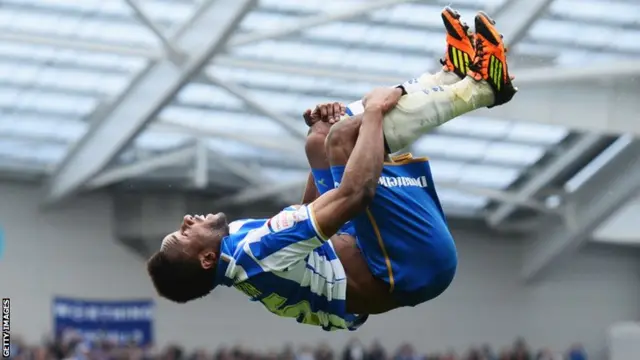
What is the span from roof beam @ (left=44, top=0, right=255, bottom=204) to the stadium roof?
36 millimetres

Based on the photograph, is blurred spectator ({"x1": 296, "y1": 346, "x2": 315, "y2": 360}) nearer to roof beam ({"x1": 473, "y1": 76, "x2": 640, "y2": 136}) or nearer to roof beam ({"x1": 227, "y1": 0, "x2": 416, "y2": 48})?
roof beam ({"x1": 473, "y1": 76, "x2": 640, "y2": 136})

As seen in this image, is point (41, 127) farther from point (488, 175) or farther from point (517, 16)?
point (488, 175)

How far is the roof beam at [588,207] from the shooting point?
2562 cm

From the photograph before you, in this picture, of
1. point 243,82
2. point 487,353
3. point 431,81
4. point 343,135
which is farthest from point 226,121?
point 343,135

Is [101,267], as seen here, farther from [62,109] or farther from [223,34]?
[223,34]

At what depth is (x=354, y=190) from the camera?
248 inches

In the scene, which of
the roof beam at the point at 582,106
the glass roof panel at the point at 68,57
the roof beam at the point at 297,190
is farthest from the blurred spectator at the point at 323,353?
the glass roof panel at the point at 68,57

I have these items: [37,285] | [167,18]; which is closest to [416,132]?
[167,18]

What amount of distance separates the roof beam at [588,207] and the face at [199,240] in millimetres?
19149

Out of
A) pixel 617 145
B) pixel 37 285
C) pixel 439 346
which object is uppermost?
pixel 617 145

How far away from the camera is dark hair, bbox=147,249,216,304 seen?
21.4 ft

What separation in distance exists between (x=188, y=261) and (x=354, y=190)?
0.94 metres

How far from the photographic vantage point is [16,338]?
21828 millimetres

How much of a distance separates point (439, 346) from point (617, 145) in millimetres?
6108
